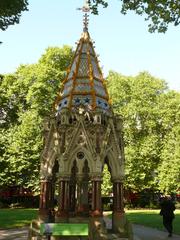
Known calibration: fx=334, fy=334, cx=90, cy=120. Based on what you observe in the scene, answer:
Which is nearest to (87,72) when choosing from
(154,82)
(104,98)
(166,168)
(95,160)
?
(104,98)

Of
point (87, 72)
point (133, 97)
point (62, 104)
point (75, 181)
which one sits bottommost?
point (75, 181)

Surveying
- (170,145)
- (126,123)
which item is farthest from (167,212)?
(126,123)

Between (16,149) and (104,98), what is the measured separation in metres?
24.1

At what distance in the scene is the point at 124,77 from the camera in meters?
43.1

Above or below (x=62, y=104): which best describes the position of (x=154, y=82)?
above

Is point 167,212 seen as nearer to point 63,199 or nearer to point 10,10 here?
point 63,199

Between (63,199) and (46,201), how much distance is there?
44.8 inches

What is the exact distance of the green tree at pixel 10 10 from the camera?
10.2 m

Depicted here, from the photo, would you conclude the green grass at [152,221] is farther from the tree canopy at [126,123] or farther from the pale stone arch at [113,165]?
the tree canopy at [126,123]

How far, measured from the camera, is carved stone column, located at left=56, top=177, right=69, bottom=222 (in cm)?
1195

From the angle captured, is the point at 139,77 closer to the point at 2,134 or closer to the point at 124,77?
the point at 124,77

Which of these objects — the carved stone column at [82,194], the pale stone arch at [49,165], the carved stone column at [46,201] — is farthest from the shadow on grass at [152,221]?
the pale stone arch at [49,165]

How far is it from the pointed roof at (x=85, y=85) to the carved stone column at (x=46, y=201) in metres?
3.01

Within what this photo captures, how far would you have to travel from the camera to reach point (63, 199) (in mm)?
12047
